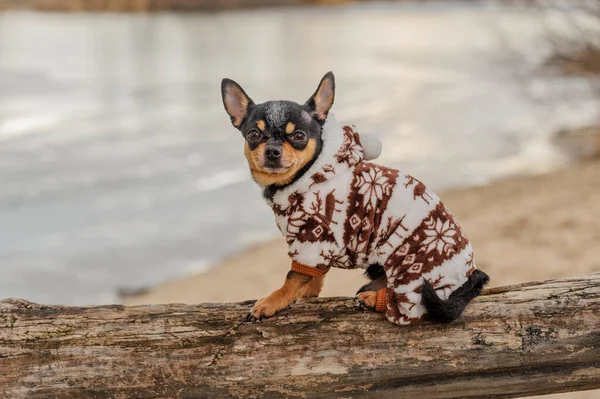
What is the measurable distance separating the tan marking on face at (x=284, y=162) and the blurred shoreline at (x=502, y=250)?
2768mm

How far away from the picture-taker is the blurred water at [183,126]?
6324mm

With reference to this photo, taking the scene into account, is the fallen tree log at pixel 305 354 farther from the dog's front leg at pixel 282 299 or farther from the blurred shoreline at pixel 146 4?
the blurred shoreline at pixel 146 4

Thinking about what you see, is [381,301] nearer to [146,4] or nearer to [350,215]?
[350,215]

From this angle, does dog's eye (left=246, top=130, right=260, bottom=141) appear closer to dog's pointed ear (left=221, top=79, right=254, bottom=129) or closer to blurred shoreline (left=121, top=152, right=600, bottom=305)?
dog's pointed ear (left=221, top=79, right=254, bottom=129)

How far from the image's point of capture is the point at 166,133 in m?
10.3

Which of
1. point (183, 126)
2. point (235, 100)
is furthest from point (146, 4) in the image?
point (235, 100)

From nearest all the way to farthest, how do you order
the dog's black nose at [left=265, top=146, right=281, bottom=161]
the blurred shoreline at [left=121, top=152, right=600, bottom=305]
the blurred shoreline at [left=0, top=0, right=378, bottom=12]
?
the dog's black nose at [left=265, top=146, right=281, bottom=161]
the blurred shoreline at [left=121, top=152, right=600, bottom=305]
the blurred shoreline at [left=0, top=0, right=378, bottom=12]

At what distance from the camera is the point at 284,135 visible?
2.37m

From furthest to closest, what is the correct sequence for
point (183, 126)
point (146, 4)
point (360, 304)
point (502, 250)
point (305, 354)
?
1. point (146, 4)
2. point (183, 126)
3. point (502, 250)
4. point (360, 304)
5. point (305, 354)

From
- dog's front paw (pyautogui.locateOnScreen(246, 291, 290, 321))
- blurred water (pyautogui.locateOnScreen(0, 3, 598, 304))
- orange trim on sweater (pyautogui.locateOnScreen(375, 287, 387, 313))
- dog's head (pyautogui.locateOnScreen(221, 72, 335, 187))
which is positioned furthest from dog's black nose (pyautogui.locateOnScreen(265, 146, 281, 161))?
blurred water (pyautogui.locateOnScreen(0, 3, 598, 304))

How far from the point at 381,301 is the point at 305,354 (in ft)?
1.10

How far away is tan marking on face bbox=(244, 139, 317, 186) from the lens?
2.35m

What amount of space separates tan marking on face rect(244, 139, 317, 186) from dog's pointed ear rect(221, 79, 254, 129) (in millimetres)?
161

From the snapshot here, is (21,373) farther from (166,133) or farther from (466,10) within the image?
(466,10)
